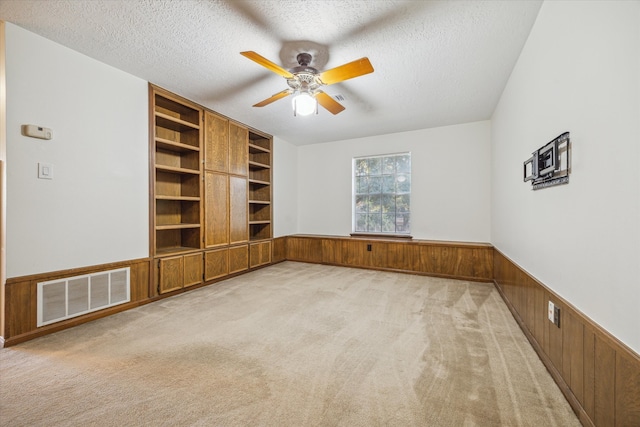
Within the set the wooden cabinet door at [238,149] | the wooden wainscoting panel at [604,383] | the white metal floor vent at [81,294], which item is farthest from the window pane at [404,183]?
the white metal floor vent at [81,294]

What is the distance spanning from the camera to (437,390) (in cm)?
167

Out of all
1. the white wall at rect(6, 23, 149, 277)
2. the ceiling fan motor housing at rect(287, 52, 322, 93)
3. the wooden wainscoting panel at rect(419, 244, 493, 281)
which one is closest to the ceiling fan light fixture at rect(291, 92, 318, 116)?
the ceiling fan motor housing at rect(287, 52, 322, 93)

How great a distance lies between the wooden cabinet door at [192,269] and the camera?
3.75 meters

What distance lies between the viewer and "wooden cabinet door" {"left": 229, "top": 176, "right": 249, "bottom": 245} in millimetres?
4570

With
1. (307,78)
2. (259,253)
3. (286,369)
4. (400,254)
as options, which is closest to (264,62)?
(307,78)

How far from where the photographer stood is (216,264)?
4.24 metres

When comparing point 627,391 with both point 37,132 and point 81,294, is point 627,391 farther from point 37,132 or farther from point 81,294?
point 37,132

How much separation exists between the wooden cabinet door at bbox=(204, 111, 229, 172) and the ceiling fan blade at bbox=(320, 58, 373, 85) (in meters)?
2.33

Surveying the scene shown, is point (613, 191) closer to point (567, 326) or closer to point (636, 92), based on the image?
point (636, 92)

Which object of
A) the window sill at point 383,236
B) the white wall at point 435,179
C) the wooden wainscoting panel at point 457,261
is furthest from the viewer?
the window sill at point 383,236

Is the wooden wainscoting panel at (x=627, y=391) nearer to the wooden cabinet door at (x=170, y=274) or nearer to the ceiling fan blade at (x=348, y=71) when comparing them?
the ceiling fan blade at (x=348, y=71)

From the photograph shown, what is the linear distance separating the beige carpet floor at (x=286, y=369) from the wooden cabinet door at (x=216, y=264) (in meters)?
0.87

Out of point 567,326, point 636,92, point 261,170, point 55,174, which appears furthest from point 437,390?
point 261,170

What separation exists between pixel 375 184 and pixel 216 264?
355cm
